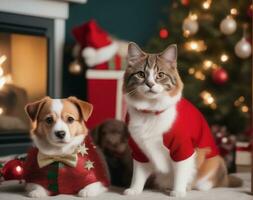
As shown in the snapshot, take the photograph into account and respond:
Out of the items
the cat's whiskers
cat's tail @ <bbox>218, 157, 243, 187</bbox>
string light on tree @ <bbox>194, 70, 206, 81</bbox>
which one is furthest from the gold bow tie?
string light on tree @ <bbox>194, 70, 206, 81</bbox>

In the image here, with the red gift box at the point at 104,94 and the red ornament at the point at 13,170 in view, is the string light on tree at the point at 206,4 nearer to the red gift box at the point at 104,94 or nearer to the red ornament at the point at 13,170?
the red gift box at the point at 104,94

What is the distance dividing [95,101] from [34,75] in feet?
1.15

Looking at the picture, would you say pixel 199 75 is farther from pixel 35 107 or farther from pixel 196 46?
pixel 35 107

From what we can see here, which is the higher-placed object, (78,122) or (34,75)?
(34,75)

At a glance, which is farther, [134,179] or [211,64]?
[211,64]

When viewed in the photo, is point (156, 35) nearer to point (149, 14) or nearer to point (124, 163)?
point (149, 14)

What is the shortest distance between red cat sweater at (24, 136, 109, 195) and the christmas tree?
116 centimetres

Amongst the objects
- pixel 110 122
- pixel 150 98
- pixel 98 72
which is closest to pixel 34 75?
pixel 98 72

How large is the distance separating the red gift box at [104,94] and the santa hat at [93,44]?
2.7 inches

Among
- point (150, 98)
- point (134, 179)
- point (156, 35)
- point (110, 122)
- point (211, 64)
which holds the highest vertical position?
point (156, 35)

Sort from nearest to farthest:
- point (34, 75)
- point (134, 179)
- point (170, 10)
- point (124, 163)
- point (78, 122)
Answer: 1. point (78, 122)
2. point (134, 179)
3. point (124, 163)
4. point (34, 75)
5. point (170, 10)

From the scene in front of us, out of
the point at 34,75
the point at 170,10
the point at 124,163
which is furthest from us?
the point at 170,10

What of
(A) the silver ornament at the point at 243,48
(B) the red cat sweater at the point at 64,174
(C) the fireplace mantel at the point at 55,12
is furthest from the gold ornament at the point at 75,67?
(B) the red cat sweater at the point at 64,174

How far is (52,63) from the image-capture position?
97.0 inches
